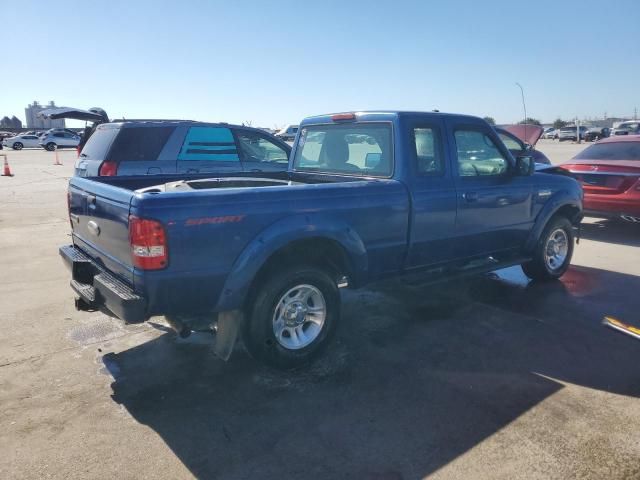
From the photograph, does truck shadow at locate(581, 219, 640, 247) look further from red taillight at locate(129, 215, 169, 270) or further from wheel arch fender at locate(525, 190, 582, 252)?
red taillight at locate(129, 215, 169, 270)

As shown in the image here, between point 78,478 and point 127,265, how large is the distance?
1276 millimetres

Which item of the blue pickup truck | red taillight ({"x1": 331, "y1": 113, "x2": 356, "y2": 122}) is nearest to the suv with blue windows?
the blue pickup truck

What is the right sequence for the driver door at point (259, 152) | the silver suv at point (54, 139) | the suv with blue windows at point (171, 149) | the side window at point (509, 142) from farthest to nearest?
the silver suv at point (54, 139), the side window at point (509, 142), the driver door at point (259, 152), the suv with blue windows at point (171, 149)

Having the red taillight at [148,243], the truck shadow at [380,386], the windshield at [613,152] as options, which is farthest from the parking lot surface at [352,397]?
the windshield at [613,152]

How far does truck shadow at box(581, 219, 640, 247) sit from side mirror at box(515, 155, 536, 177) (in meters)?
4.14

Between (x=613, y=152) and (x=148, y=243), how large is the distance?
28.9 feet

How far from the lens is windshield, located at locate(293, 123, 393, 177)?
4.55m

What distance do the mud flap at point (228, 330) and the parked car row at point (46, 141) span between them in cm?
4426

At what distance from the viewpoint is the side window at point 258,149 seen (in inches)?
328

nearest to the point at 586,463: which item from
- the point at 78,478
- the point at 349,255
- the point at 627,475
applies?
the point at 627,475

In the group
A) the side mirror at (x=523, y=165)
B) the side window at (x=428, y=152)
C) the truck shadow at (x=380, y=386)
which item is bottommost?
the truck shadow at (x=380, y=386)

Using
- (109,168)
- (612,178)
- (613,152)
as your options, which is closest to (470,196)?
(612,178)

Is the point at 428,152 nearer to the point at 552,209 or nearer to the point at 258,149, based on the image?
the point at 552,209

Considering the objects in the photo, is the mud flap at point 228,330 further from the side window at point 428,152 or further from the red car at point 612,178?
the red car at point 612,178
